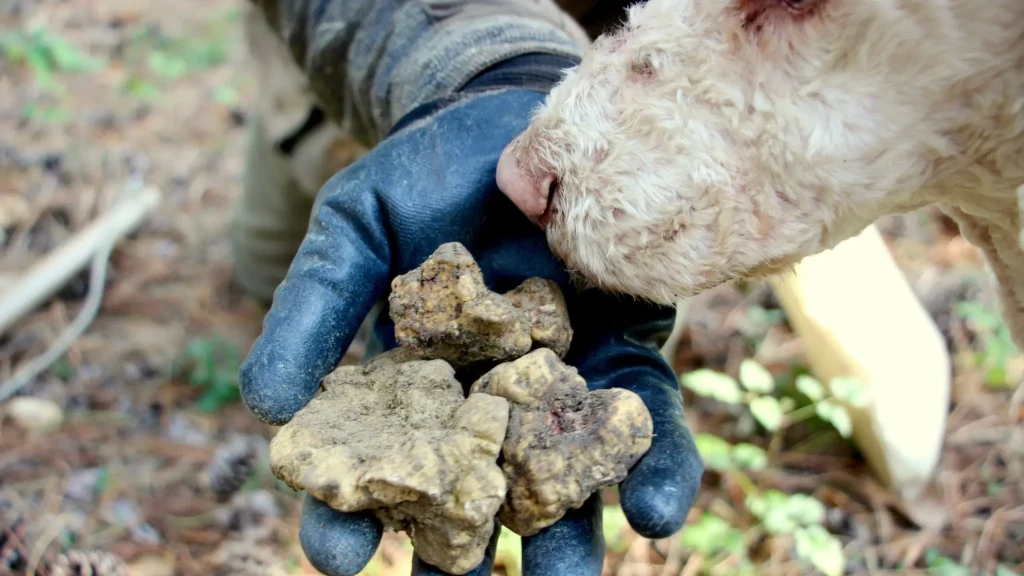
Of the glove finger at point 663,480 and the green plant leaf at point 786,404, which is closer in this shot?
the glove finger at point 663,480

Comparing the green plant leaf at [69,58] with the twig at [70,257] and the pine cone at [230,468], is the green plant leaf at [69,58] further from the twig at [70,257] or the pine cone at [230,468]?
the pine cone at [230,468]

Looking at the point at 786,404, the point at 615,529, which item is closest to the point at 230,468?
the point at 615,529

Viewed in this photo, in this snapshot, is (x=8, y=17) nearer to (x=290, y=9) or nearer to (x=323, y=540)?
(x=290, y=9)

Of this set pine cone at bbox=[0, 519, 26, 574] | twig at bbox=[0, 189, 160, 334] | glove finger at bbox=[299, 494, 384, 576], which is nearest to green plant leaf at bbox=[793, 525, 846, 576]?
glove finger at bbox=[299, 494, 384, 576]

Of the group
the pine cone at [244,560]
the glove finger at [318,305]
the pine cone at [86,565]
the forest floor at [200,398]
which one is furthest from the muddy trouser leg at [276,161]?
the pine cone at [86,565]

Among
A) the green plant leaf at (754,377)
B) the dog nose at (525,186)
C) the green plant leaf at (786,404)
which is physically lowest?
the green plant leaf at (786,404)

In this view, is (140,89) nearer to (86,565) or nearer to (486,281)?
(86,565)
